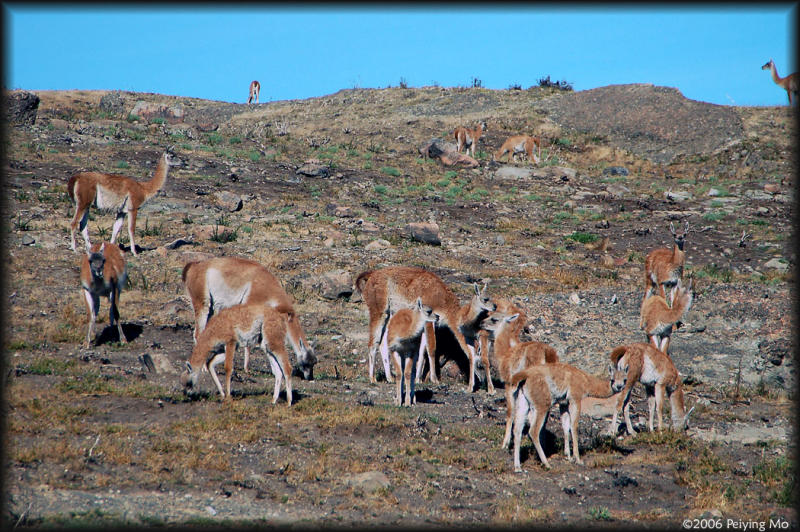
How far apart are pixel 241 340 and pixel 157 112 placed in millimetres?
36714

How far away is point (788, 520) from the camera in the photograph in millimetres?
9367

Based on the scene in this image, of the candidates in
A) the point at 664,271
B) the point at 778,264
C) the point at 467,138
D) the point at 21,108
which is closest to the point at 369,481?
the point at 664,271

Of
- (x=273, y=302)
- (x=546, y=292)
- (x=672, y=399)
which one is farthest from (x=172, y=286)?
(x=672, y=399)

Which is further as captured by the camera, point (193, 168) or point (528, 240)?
point (193, 168)

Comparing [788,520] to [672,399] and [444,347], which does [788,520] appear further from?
[444,347]

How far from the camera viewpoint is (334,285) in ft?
62.7

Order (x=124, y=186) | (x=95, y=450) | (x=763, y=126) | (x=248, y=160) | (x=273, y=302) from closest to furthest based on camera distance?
(x=95, y=450), (x=273, y=302), (x=124, y=186), (x=248, y=160), (x=763, y=126)

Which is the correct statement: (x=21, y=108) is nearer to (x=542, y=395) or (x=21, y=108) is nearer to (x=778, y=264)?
→ (x=778, y=264)

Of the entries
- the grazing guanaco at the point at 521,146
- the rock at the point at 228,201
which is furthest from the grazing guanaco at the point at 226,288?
the grazing guanaco at the point at 521,146

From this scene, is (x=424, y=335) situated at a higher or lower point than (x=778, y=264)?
lower

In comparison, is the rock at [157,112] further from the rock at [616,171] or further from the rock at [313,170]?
the rock at [616,171]

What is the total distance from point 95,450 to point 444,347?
8176 millimetres

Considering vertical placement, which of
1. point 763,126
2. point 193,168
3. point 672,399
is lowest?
point 672,399

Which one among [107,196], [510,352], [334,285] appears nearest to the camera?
[510,352]
